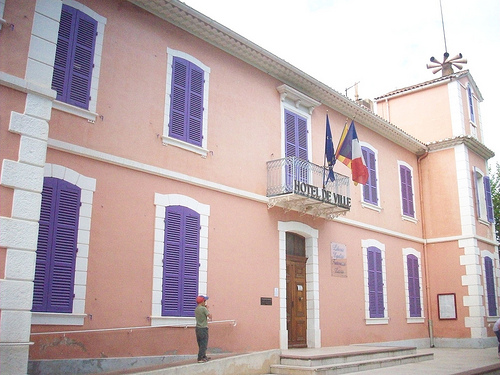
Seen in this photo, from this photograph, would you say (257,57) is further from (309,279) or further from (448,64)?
(448,64)

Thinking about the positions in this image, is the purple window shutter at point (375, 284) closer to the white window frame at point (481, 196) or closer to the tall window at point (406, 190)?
the tall window at point (406, 190)

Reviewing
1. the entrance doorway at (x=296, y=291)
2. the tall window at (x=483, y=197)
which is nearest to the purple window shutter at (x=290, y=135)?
the entrance doorway at (x=296, y=291)

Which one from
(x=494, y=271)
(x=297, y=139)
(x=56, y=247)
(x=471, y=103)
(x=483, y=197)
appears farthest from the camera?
(x=471, y=103)

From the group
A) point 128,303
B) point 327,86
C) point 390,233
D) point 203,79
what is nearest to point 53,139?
point 128,303

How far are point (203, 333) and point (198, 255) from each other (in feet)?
6.34

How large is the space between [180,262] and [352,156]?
6262 mm

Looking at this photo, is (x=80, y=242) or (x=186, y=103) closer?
(x=80, y=242)

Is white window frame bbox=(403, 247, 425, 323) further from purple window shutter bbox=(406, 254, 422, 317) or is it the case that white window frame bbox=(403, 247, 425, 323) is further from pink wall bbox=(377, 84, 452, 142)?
pink wall bbox=(377, 84, 452, 142)

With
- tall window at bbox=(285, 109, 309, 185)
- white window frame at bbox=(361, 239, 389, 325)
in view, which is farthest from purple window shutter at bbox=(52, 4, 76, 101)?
white window frame at bbox=(361, 239, 389, 325)

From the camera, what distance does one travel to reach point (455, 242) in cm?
1966

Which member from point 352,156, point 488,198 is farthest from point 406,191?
point 352,156

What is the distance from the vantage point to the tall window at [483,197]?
20.7m

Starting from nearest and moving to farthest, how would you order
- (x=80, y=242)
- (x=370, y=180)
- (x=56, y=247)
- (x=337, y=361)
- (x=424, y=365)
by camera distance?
(x=56, y=247), (x=80, y=242), (x=337, y=361), (x=424, y=365), (x=370, y=180)

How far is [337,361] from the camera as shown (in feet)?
38.2
